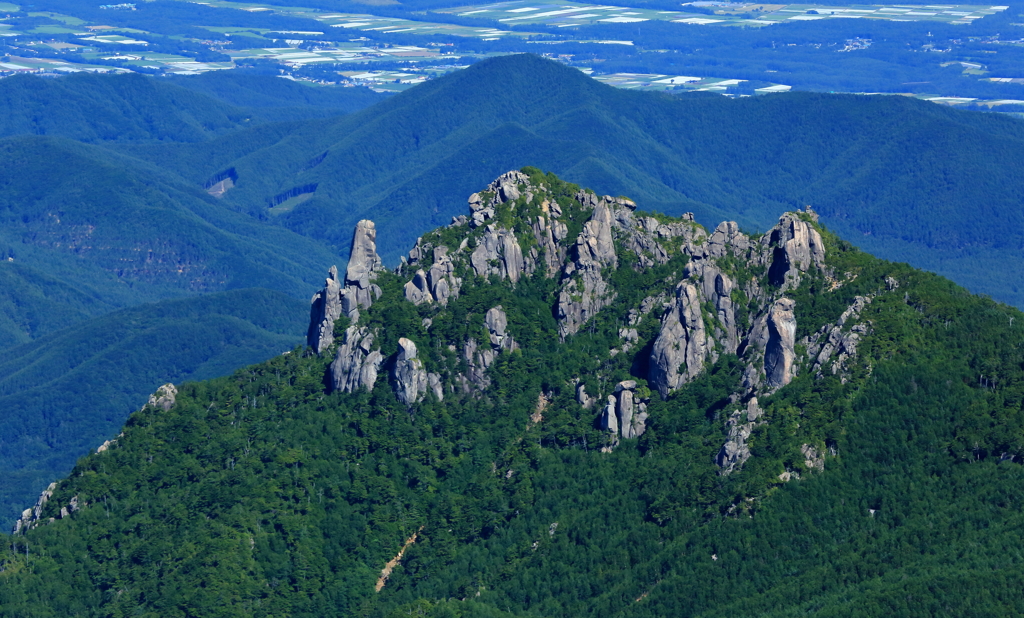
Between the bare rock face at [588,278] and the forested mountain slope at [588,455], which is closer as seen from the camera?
the forested mountain slope at [588,455]

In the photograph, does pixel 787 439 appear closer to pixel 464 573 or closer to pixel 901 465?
pixel 901 465

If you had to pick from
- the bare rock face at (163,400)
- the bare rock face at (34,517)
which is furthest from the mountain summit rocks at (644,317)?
the bare rock face at (34,517)

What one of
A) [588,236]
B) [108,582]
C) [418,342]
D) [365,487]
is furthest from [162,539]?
[588,236]

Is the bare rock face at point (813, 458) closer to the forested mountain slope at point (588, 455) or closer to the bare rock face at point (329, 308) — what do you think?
the forested mountain slope at point (588, 455)

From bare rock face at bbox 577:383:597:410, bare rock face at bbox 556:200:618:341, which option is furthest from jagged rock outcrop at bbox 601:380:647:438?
bare rock face at bbox 556:200:618:341

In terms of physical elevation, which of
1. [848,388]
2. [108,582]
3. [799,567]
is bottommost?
[108,582]
